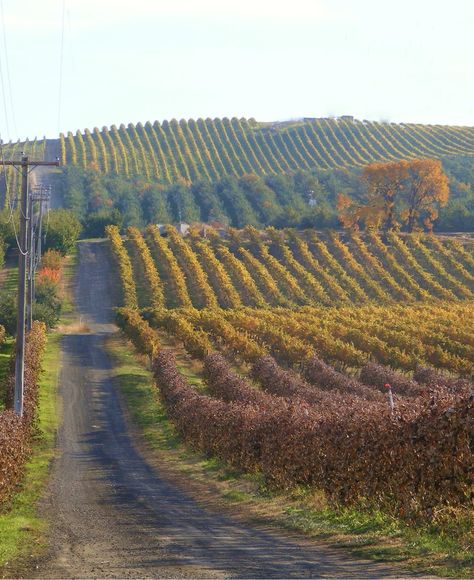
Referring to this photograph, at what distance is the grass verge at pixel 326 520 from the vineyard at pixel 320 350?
401 millimetres

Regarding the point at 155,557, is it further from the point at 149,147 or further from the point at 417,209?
the point at 149,147

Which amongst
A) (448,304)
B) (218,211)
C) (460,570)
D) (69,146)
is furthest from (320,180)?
(460,570)

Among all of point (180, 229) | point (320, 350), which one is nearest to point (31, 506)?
point (320, 350)

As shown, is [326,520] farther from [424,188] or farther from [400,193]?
[400,193]

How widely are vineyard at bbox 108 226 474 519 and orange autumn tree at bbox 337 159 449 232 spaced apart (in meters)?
2.97

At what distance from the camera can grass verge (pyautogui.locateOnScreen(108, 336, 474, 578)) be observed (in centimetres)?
1248

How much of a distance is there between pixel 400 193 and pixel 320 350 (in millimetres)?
50418

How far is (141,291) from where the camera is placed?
274 feet

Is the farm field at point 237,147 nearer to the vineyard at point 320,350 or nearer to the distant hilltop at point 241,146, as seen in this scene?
the distant hilltop at point 241,146

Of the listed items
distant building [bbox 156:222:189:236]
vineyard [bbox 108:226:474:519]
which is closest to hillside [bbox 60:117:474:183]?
distant building [bbox 156:222:189:236]

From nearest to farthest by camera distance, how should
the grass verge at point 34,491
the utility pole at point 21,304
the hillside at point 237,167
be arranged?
1. the grass verge at point 34,491
2. the utility pole at point 21,304
3. the hillside at point 237,167

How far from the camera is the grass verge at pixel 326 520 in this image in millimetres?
12484

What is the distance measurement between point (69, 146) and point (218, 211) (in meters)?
61.6

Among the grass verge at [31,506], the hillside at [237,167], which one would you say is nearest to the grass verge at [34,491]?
the grass verge at [31,506]
